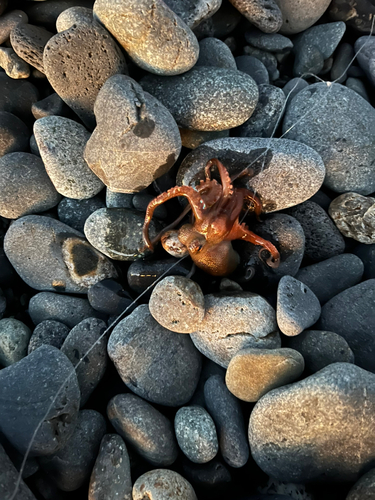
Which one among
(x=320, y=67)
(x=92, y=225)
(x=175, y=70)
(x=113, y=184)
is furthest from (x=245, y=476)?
(x=320, y=67)

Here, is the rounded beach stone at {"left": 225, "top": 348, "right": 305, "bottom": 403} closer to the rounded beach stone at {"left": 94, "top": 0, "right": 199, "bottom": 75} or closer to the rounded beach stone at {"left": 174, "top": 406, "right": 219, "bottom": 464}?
the rounded beach stone at {"left": 174, "top": 406, "right": 219, "bottom": 464}

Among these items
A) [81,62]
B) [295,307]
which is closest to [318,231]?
[295,307]

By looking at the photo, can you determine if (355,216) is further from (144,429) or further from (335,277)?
(144,429)

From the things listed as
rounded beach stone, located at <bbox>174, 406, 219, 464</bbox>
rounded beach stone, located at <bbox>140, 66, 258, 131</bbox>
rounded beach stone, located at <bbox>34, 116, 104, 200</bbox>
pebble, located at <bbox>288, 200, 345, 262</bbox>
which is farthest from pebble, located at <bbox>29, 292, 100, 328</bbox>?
pebble, located at <bbox>288, 200, 345, 262</bbox>

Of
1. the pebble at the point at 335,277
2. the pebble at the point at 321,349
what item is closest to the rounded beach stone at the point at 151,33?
the pebble at the point at 335,277

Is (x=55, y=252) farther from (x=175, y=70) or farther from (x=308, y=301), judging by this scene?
(x=308, y=301)

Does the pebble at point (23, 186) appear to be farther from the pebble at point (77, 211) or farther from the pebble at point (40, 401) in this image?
the pebble at point (40, 401)

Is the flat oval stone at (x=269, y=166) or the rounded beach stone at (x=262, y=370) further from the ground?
the flat oval stone at (x=269, y=166)
